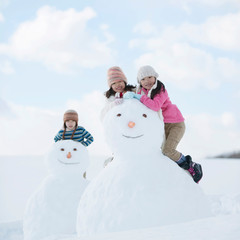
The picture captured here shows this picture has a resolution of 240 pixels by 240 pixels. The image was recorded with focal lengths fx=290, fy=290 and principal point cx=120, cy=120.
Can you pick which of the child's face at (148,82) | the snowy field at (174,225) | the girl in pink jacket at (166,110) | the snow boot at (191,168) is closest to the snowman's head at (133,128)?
the girl in pink jacket at (166,110)

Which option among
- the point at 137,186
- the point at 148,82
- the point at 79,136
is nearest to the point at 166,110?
the point at 148,82

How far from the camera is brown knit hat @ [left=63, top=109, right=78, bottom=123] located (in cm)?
467

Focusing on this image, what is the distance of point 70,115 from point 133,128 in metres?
2.03

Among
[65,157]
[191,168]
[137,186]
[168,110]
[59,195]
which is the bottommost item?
[137,186]

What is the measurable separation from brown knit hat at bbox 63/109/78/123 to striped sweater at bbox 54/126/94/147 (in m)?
0.17

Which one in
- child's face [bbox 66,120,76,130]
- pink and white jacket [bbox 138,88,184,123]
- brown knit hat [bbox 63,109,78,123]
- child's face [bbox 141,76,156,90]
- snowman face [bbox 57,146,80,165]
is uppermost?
brown knit hat [bbox 63,109,78,123]

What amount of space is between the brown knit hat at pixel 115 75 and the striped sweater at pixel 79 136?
1.51m

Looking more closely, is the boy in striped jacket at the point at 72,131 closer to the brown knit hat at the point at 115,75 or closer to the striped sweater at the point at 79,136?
the striped sweater at the point at 79,136

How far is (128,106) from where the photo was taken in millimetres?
2953

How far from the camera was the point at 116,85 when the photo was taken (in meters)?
3.29

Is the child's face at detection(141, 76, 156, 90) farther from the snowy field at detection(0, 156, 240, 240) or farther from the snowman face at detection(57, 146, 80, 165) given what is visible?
the snowman face at detection(57, 146, 80, 165)

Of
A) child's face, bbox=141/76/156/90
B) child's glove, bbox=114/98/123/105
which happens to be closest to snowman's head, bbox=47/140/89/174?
child's glove, bbox=114/98/123/105

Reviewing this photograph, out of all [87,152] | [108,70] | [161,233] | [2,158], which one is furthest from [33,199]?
[2,158]

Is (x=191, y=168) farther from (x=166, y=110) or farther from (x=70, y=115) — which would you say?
(x=70, y=115)
